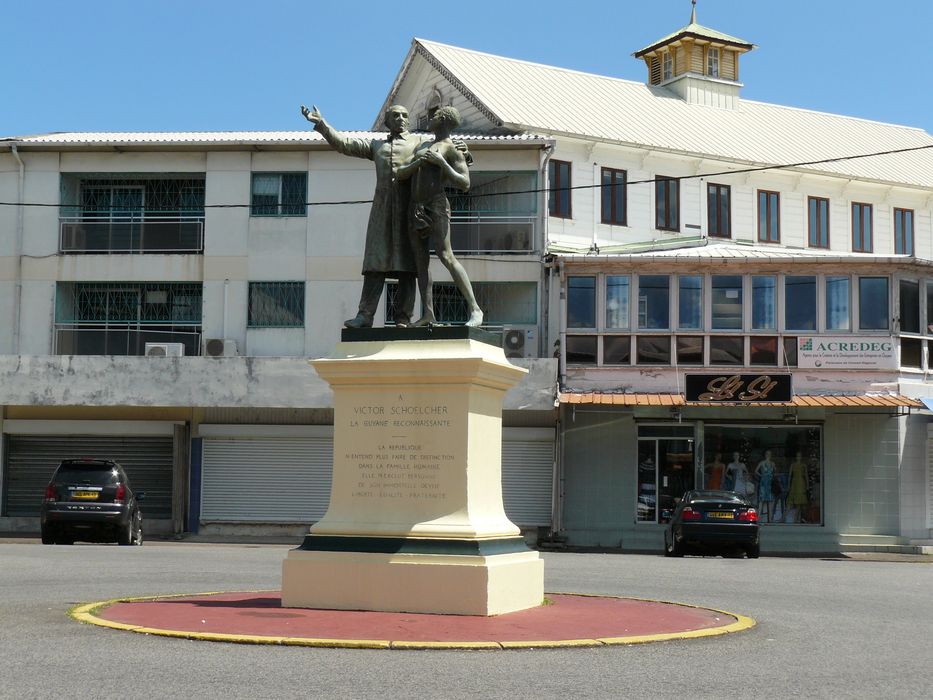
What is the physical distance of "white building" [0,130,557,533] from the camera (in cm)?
3369

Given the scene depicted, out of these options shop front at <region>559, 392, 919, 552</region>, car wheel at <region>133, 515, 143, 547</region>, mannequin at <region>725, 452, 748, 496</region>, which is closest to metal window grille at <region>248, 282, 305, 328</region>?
shop front at <region>559, 392, 919, 552</region>

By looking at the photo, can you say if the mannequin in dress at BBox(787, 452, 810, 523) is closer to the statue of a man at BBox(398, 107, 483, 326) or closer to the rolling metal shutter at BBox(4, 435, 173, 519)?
the rolling metal shutter at BBox(4, 435, 173, 519)

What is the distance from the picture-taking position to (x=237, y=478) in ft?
113

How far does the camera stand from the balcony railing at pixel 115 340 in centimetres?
3556

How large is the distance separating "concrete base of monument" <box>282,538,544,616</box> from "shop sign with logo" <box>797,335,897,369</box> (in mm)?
21846

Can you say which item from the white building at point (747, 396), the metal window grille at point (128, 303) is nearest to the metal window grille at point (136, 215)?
the metal window grille at point (128, 303)

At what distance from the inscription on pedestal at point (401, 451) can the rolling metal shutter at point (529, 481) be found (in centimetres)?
2134

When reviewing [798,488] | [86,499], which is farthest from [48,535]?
[798,488]

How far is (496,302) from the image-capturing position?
3619cm

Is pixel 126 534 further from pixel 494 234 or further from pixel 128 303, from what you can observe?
pixel 494 234

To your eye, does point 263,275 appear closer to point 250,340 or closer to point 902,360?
point 250,340

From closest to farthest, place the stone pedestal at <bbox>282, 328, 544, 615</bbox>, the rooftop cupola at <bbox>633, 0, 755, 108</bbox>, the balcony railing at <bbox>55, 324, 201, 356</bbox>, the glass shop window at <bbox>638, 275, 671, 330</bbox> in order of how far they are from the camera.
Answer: the stone pedestal at <bbox>282, 328, 544, 615</bbox> → the glass shop window at <bbox>638, 275, 671, 330</bbox> → the balcony railing at <bbox>55, 324, 201, 356</bbox> → the rooftop cupola at <bbox>633, 0, 755, 108</bbox>

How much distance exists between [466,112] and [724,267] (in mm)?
10937

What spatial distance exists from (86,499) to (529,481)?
11551 mm
